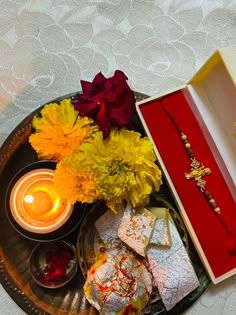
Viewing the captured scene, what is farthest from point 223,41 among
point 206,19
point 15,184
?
point 15,184

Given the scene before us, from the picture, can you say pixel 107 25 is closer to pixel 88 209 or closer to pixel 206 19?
pixel 206 19

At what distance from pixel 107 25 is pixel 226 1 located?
0.68ft

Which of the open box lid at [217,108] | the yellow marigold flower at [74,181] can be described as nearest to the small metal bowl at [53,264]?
the yellow marigold flower at [74,181]

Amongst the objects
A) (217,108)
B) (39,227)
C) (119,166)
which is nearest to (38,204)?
(39,227)

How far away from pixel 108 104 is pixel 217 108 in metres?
0.17

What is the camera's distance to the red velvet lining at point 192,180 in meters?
0.73

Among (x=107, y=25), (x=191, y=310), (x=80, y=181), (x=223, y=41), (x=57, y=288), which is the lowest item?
(x=191, y=310)

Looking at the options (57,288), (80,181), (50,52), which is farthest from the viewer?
(50,52)

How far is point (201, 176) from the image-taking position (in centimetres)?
74

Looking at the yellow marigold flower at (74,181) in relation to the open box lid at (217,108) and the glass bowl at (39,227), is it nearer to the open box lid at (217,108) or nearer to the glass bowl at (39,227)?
the glass bowl at (39,227)

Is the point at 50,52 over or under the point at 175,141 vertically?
over

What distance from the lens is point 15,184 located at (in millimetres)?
708

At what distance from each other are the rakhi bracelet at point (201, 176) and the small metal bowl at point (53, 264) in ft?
0.67

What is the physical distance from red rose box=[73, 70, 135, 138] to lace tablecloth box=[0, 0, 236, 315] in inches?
6.4
